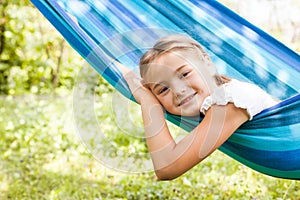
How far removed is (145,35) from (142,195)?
103 centimetres

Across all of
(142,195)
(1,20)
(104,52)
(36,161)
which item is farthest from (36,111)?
(104,52)

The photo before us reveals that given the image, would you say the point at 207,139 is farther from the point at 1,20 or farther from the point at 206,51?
the point at 1,20

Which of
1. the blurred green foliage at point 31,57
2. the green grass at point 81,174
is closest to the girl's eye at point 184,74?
the green grass at point 81,174

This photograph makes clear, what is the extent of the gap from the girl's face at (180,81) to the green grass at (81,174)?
1.13 meters

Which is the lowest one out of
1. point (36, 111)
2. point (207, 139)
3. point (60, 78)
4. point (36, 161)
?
point (60, 78)

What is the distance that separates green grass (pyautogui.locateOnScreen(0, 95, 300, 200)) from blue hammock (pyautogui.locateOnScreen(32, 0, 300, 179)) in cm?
88

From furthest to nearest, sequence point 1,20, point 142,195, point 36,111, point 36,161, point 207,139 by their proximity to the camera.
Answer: point 1,20
point 36,111
point 36,161
point 142,195
point 207,139

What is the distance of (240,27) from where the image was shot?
2111 millimetres

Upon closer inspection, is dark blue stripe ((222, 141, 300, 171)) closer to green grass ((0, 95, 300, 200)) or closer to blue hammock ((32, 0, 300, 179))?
blue hammock ((32, 0, 300, 179))

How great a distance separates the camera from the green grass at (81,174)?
294 cm

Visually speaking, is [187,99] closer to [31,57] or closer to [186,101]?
[186,101]

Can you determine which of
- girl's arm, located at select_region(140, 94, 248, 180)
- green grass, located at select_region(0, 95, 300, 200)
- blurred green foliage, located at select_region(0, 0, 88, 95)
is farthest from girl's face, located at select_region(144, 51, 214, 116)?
blurred green foliage, located at select_region(0, 0, 88, 95)

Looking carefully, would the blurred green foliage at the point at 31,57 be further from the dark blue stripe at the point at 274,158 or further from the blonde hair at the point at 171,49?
the dark blue stripe at the point at 274,158

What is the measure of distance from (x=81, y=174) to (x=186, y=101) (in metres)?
1.68
